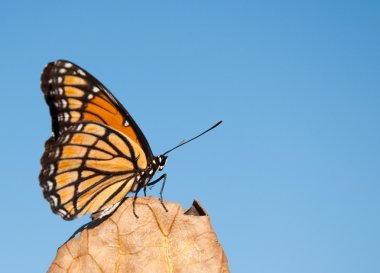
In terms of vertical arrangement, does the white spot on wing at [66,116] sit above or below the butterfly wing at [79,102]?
below

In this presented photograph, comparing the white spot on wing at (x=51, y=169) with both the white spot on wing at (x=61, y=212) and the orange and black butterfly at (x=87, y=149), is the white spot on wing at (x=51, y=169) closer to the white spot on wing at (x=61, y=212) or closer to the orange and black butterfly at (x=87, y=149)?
the orange and black butterfly at (x=87, y=149)

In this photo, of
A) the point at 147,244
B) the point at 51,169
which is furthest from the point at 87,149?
the point at 147,244

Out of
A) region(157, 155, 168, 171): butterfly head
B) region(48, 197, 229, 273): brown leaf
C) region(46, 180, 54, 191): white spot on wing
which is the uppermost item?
region(157, 155, 168, 171): butterfly head

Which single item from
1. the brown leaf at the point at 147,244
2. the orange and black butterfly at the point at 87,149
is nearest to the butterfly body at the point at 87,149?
the orange and black butterfly at the point at 87,149

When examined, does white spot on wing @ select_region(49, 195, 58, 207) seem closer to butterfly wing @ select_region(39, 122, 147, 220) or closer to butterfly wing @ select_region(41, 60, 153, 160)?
butterfly wing @ select_region(39, 122, 147, 220)

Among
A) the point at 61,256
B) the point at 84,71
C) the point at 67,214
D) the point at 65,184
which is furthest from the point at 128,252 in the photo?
the point at 84,71

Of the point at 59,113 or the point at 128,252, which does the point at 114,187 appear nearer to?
the point at 59,113

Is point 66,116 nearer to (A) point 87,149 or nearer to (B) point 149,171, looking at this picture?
(A) point 87,149

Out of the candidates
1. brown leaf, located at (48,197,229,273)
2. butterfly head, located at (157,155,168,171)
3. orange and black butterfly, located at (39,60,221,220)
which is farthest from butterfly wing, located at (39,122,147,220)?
brown leaf, located at (48,197,229,273)
